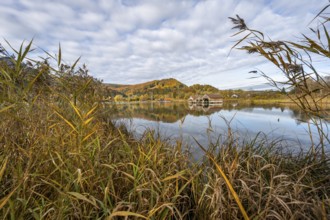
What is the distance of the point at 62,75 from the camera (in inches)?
85.9

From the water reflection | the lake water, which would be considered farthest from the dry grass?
the water reflection

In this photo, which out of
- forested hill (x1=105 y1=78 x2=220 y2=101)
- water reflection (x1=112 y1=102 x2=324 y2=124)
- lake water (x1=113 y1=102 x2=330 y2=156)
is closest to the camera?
lake water (x1=113 y1=102 x2=330 y2=156)

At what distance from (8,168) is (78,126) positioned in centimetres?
78

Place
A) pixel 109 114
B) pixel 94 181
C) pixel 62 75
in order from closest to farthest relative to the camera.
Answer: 1. pixel 94 181
2. pixel 62 75
3. pixel 109 114

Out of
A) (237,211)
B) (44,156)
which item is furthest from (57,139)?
(237,211)

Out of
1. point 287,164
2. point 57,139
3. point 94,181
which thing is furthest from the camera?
point 287,164

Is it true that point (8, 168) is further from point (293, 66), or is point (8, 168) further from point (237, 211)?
point (293, 66)

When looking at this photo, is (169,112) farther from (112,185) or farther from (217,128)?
(112,185)

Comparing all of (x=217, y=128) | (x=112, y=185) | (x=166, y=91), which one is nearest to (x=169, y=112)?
(x=217, y=128)

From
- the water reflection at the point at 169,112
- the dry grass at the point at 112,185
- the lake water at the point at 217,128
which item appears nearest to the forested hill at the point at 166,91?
the water reflection at the point at 169,112

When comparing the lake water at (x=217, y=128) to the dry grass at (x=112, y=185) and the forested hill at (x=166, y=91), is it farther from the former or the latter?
the forested hill at (x=166, y=91)

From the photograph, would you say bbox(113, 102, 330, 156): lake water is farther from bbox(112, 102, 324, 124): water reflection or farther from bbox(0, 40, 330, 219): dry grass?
bbox(0, 40, 330, 219): dry grass

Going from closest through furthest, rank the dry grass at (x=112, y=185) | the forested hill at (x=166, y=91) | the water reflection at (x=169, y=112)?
1. the dry grass at (x=112, y=185)
2. the water reflection at (x=169, y=112)
3. the forested hill at (x=166, y=91)

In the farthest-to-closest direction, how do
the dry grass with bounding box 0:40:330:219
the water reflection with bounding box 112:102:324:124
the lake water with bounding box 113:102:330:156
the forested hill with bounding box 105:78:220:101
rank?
the forested hill with bounding box 105:78:220:101
the water reflection with bounding box 112:102:324:124
the lake water with bounding box 113:102:330:156
the dry grass with bounding box 0:40:330:219
